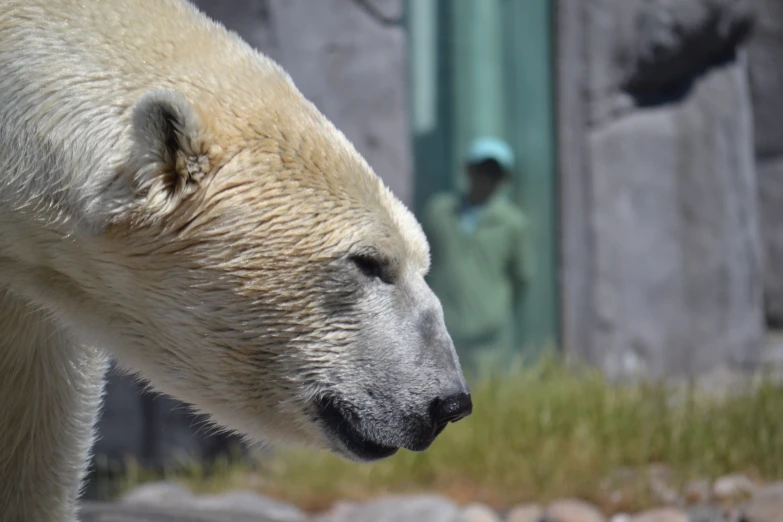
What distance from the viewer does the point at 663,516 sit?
3.21 m

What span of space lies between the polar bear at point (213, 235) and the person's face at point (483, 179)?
3878 millimetres

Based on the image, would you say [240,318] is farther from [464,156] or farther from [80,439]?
[464,156]

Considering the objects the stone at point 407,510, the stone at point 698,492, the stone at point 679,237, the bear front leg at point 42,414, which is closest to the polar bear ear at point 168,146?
the bear front leg at point 42,414

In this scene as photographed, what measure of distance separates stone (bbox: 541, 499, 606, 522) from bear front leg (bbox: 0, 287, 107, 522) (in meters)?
1.86

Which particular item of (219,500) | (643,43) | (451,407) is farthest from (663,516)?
(643,43)

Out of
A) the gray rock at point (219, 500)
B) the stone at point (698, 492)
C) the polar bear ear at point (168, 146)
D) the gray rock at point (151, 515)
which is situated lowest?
the gray rock at point (219, 500)

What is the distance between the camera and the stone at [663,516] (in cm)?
319

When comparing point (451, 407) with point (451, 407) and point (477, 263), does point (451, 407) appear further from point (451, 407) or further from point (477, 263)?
point (477, 263)

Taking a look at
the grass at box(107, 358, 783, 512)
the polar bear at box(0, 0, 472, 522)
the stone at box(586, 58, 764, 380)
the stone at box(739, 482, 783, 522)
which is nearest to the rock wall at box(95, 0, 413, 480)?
the grass at box(107, 358, 783, 512)

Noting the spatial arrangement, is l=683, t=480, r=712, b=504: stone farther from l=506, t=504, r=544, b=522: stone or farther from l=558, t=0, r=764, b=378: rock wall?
l=558, t=0, r=764, b=378: rock wall

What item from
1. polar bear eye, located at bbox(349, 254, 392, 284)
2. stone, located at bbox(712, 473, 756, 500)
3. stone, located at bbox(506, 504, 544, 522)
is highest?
polar bear eye, located at bbox(349, 254, 392, 284)

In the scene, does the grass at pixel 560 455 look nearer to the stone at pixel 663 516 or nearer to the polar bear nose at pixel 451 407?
the stone at pixel 663 516

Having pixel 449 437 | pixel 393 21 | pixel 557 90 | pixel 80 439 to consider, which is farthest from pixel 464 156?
pixel 80 439

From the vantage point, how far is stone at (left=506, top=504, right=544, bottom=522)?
3.47 m
